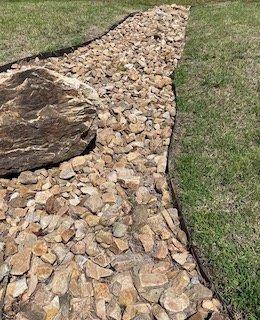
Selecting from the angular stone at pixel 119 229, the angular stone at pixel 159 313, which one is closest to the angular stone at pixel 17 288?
the angular stone at pixel 119 229

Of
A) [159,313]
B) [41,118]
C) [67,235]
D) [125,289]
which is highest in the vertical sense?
[41,118]

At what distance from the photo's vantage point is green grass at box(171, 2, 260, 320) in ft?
25.1

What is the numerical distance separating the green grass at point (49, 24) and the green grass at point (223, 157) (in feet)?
17.0

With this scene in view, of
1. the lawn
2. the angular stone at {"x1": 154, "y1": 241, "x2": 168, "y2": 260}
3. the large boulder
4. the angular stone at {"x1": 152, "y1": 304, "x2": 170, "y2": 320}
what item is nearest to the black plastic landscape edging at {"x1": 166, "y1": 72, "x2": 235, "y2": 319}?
the lawn

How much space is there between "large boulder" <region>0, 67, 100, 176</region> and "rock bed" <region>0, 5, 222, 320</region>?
404mm

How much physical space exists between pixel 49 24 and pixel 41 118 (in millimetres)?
10755

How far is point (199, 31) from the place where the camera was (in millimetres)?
19281

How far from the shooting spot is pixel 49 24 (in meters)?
19.1

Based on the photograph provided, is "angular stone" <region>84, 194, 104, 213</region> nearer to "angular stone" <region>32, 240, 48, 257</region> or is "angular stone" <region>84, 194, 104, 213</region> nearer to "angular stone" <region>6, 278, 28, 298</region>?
"angular stone" <region>32, 240, 48, 257</region>

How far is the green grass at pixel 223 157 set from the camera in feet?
25.1

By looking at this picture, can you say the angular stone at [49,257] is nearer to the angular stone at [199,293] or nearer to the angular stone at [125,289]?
the angular stone at [125,289]

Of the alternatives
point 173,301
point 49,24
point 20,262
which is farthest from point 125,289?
point 49,24

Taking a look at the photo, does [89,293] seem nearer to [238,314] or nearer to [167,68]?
[238,314]

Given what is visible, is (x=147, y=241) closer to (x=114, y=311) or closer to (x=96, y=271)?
(x=96, y=271)
